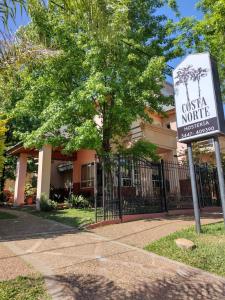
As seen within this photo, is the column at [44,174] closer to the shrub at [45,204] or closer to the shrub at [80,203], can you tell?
the shrub at [45,204]

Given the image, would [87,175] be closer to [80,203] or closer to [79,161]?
[79,161]

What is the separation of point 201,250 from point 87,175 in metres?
13.0

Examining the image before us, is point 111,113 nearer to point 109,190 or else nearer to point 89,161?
point 109,190

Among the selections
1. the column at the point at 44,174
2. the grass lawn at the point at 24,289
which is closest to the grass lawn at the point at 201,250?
the grass lawn at the point at 24,289

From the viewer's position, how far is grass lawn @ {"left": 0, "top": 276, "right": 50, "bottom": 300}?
409 cm

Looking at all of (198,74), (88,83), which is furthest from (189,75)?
(88,83)

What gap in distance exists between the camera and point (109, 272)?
17.1 ft

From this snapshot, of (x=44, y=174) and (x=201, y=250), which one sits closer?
(x=201, y=250)

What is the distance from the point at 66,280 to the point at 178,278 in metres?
2.11

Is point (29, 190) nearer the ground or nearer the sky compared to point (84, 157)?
nearer the ground

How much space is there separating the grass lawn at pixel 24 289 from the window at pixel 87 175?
13.6 metres

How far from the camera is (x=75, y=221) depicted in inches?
420

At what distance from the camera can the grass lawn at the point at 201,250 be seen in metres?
5.75

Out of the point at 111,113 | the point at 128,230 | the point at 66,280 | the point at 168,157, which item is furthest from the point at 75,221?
the point at 168,157
